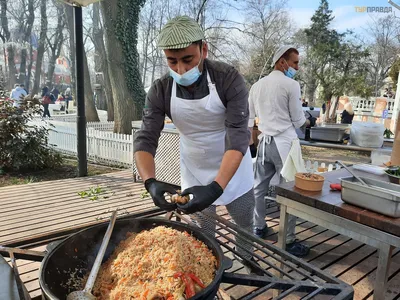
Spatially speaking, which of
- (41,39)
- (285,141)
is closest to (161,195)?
(285,141)

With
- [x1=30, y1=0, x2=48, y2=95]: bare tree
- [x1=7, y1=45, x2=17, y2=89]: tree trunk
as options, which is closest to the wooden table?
[x1=30, y1=0, x2=48, y2=95]: bare tree

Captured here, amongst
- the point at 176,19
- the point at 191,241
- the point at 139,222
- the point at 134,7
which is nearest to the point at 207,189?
the point at 191,241

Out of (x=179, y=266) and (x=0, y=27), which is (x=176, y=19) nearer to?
(x=179, y=266)

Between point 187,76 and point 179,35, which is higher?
point 179,35

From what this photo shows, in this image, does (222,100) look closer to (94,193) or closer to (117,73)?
(94,193)

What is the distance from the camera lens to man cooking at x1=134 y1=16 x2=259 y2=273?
4.35 ft

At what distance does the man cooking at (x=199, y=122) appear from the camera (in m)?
1.33

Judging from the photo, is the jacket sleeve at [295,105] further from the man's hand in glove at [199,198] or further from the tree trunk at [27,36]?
the tree trunk at [27,36]

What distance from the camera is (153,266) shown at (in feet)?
3.26

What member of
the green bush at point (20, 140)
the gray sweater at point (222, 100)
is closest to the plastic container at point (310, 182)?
the gray sweater at point (222, 100)

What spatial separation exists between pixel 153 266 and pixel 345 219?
42.0 inches

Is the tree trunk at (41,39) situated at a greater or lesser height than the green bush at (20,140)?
greater

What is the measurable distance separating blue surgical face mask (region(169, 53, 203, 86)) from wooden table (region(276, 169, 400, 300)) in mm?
869

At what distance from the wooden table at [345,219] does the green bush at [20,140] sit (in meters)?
4.90
